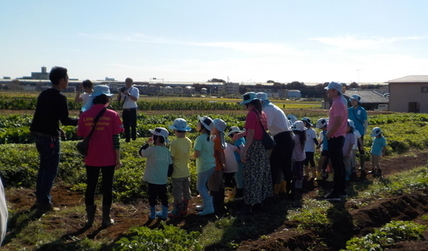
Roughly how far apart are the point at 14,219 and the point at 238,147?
12.3ft

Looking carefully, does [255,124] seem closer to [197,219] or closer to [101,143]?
[197,219]

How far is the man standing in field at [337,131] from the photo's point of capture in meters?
8.16

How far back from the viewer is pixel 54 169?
677 cm

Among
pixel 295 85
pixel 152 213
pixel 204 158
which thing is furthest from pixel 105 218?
pixel 295 85

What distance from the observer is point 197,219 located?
6992mm

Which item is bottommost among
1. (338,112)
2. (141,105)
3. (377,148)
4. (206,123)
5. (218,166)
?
(141,105)

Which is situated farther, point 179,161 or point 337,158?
point 337,158

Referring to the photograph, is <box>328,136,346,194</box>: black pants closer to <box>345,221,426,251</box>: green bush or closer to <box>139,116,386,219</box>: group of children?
<box>139,116,386,219</box>: group of children

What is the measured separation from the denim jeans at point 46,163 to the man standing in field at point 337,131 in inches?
174

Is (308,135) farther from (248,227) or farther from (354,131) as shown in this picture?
(248,227)

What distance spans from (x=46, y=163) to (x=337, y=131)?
15.4ft

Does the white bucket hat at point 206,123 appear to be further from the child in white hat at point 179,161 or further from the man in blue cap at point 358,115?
the man in blue cap at point 358,115

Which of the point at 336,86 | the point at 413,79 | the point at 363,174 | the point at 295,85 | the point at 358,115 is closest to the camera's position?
the point at 336,86

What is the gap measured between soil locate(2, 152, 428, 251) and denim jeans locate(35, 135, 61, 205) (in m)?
0.28
